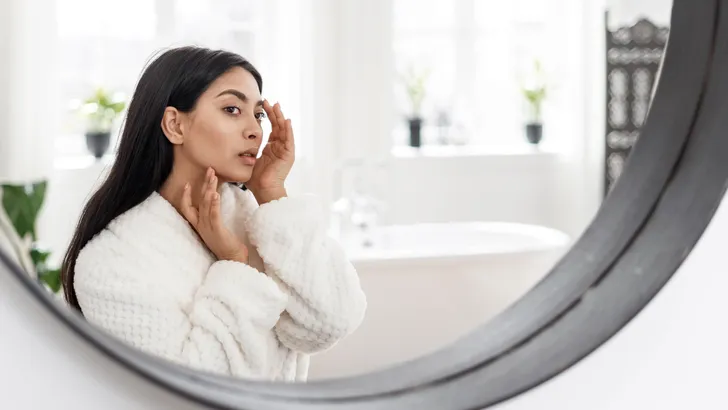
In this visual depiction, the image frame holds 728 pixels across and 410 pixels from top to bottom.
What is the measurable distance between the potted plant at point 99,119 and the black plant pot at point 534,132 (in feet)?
3.63

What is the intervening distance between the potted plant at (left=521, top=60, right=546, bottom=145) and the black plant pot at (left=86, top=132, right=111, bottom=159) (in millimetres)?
1192

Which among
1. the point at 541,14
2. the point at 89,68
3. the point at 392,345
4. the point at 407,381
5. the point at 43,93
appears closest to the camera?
the point at 407,381

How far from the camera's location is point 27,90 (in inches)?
28.1

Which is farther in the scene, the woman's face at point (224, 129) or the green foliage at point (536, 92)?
the green foliage at point (536, 92)

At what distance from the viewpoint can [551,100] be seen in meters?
1.90

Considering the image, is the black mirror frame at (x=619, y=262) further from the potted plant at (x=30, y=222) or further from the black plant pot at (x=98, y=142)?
the black plant pot at (x=98, y=142)

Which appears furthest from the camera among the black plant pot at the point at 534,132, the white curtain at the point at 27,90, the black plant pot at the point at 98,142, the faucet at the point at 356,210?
the black plant pot at the point at 534,132

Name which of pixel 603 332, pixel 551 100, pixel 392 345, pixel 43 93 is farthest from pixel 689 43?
pixel 551 100

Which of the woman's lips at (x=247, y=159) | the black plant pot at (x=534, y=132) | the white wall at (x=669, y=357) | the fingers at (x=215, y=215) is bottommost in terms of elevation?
the black plant pot at (x=534, y=132)

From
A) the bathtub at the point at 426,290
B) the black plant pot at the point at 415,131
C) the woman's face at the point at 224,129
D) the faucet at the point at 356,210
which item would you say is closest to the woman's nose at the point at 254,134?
the woman's face at the point at 224,129

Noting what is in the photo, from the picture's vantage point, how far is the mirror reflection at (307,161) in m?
0.40

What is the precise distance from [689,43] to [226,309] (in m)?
0.26

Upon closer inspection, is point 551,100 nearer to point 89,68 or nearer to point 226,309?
point 89,68

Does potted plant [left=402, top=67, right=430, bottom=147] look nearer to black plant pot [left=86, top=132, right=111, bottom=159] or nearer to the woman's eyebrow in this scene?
black plant pot [left=86, top=132, right=111, bottom=159]
